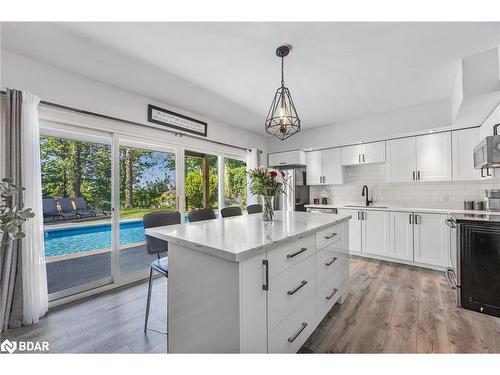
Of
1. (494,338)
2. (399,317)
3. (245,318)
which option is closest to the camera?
(245,318)

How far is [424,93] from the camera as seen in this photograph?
2990 mm

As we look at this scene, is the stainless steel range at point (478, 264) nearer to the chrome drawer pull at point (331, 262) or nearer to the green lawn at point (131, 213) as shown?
the chrome drawer pull at point (331, 262)

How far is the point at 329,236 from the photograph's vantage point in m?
1.90

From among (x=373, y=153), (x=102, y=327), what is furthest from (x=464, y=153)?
(x=102, y=327)

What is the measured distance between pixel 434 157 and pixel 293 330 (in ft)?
11.5

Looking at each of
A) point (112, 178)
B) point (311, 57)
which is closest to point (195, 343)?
point (112, 178)

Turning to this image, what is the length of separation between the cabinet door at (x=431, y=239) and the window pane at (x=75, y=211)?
4340mm

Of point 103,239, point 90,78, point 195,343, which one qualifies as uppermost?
point 90,78

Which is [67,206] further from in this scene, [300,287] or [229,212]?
[300,287]

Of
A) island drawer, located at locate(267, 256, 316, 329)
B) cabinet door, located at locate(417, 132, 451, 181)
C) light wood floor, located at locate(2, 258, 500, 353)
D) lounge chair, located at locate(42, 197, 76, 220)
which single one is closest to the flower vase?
island drawer, located at locate(267, 256, 316, 329)

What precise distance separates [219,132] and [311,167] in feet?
6.87

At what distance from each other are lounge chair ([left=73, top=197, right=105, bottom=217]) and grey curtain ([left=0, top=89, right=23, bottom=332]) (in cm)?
67

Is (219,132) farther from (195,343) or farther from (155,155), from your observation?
(195,343)

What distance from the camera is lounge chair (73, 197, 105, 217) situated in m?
2.59
